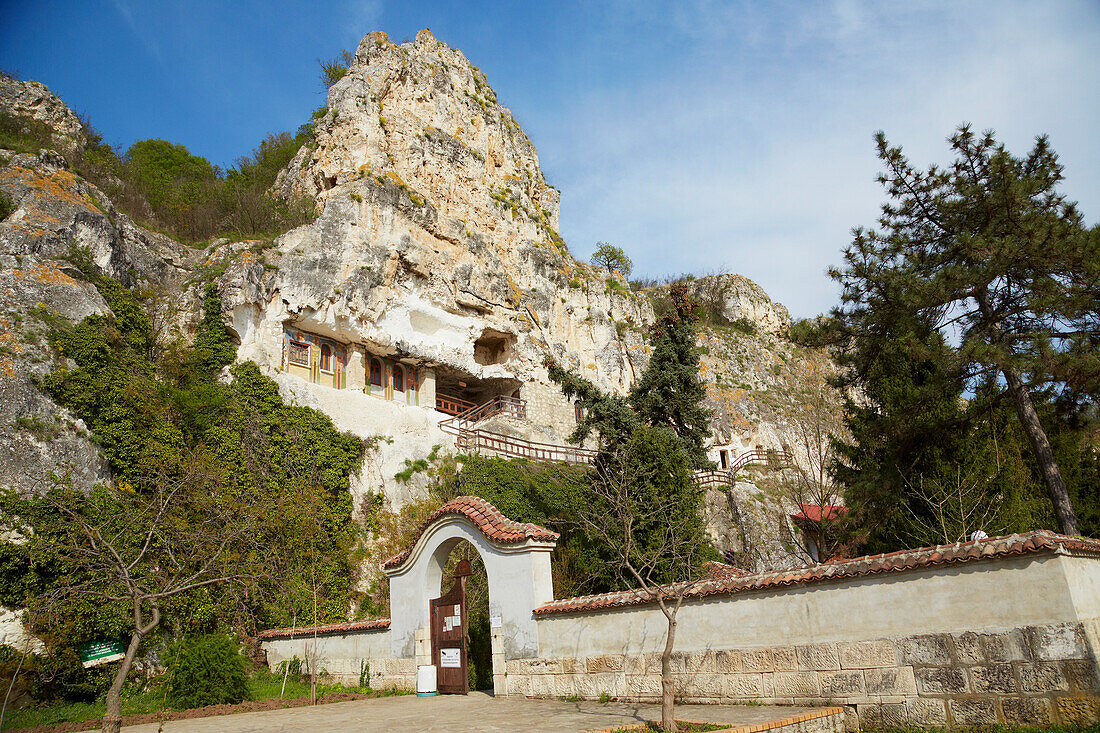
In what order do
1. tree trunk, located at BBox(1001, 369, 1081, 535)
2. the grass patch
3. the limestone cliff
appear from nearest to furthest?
the grass patch → tree trunk, located at BBox(1001, 369, 1081, 535) → the limestone cliff

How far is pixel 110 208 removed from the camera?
20750 millimetres

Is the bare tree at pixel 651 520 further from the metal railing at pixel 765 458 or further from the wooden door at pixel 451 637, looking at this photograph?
the metal railing at pixel 765 458

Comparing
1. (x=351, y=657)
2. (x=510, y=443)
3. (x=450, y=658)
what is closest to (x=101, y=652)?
(x=351, y=657)

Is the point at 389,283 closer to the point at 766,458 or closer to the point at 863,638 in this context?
the point at 863,638

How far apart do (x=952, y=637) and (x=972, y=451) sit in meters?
8.76

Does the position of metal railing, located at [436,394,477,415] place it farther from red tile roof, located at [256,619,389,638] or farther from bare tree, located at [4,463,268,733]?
red tile roof, located at [256,619,389,638]

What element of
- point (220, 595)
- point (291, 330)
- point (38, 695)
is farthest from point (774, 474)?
point (38, 695)

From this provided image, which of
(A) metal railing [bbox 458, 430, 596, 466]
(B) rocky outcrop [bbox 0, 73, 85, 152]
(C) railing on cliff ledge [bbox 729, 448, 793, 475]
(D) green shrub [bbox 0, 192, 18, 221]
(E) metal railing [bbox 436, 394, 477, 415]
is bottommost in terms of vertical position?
(A) metal railing [bbox 458, 430, 596, 466]

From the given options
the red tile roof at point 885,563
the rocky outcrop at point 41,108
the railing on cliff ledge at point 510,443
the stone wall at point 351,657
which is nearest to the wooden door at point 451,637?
the stone wall at point 351,657

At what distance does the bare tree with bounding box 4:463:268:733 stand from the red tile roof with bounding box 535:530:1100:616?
680 cm

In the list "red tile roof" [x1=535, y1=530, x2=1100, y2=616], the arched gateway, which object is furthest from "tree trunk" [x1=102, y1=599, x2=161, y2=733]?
"red tile roof" [x1=535, y1=530, x2=1100, y2=616]

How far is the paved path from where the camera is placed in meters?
7.48

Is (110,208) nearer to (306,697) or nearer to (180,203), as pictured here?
(180,203)

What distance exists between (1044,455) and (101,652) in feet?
62.0
